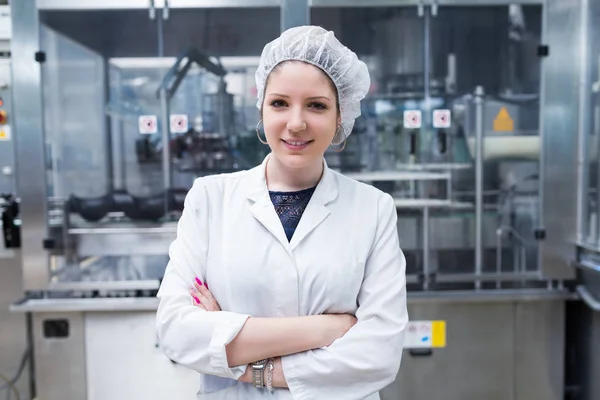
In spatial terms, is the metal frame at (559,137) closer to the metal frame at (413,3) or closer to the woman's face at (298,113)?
the metal frame at (413,3)

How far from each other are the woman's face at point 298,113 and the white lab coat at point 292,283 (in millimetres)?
127

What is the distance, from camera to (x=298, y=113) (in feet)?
3.34

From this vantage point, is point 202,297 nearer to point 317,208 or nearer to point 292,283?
point 292,283

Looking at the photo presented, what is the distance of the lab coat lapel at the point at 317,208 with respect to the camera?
1.10 metres

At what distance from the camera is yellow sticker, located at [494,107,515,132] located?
7.80ft

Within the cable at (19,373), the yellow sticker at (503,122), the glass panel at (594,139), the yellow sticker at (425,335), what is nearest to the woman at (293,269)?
the yellow sticker at (425,335)

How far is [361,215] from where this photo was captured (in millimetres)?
1141

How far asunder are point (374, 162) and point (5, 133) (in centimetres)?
177

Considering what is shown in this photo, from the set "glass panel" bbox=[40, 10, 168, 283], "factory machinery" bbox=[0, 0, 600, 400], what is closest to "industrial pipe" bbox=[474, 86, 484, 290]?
"factory machinery" bbox=[0, 0, 600, 400]

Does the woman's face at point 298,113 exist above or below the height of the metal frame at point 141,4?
below

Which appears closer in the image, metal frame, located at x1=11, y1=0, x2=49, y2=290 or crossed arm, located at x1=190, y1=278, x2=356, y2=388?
crossed arm, located at x1=190, y1=278, x2=356, y2=388

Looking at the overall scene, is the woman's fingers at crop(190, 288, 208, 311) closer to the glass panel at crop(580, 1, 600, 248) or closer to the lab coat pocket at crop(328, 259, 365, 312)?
the lab coat pocket at crop(328, 259, 365, 312)

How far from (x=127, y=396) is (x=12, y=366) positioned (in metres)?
0.64

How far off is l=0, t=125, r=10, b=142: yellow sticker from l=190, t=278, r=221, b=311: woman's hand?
189 cm
